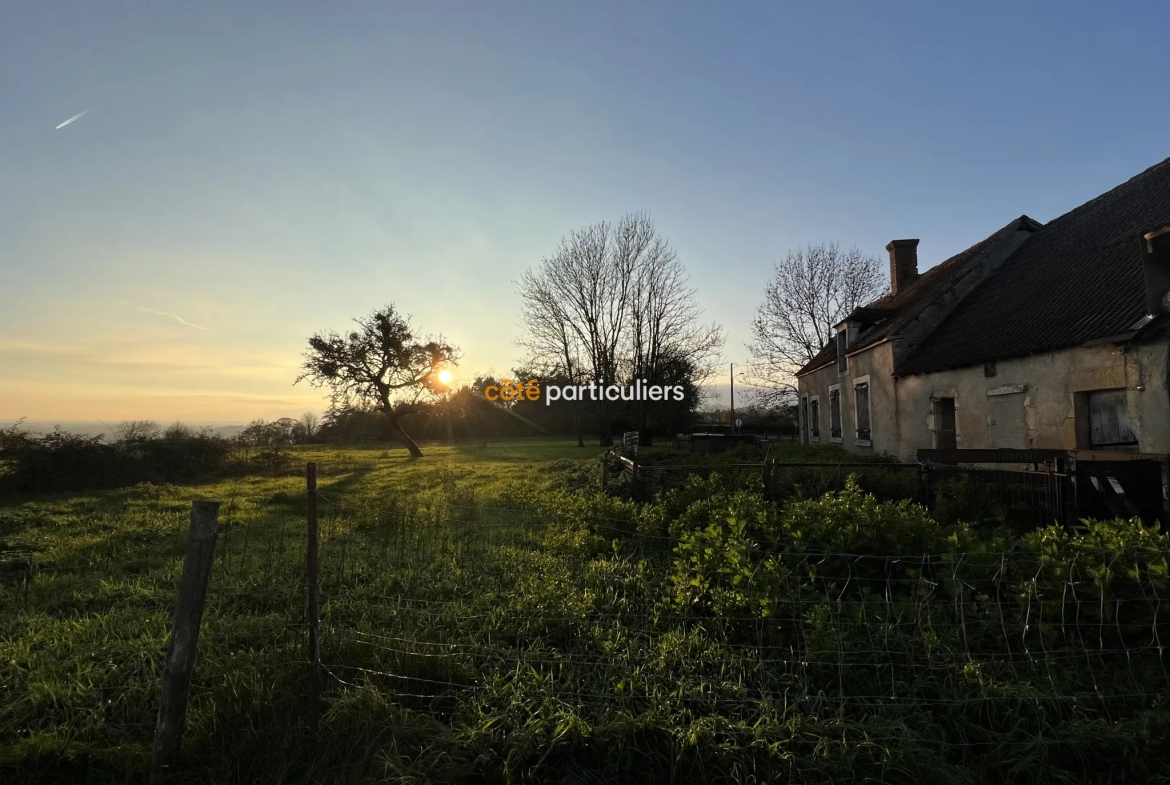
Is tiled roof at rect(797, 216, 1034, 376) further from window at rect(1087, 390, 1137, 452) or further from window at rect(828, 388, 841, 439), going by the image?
window at rect(1087, 390, 1137, 452)

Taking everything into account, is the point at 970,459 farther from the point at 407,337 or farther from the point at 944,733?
the point at 407,337

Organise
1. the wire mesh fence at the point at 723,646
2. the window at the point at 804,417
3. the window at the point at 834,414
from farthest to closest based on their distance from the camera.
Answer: the window at the point at 804,417 < the window at the point at 834,414 < the wire mesh fence at the point at 723,646

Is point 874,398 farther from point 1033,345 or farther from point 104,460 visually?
point 104,460

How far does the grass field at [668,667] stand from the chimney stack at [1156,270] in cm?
730

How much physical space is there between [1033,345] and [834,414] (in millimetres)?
10376

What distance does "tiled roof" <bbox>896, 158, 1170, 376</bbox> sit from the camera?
35.0 ft

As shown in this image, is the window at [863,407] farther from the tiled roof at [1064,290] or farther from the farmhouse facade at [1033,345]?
the tiled roof at [1064,290]

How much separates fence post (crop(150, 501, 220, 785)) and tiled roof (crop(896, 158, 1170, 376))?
40.5 feet

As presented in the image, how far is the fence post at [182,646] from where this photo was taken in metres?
2.99

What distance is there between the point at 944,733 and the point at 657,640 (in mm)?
1792

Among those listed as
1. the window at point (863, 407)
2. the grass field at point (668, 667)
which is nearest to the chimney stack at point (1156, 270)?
the grass field at point (668, 667)

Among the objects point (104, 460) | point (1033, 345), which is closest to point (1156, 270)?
point (1033, 345)

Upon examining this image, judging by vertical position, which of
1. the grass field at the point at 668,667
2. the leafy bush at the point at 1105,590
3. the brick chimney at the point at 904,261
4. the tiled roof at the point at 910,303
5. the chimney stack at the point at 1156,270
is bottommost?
the grass field at the point at 668,667

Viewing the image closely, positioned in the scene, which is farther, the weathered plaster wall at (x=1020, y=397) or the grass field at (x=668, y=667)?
the weathered plaster wall at (x=1020, y=397)
